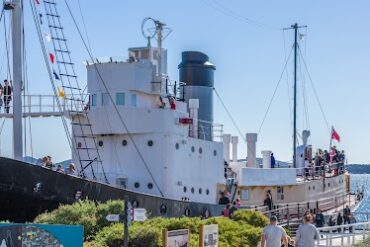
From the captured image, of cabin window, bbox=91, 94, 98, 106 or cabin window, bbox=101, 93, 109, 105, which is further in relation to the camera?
cabin window, bbox=91, 94, 98, 106

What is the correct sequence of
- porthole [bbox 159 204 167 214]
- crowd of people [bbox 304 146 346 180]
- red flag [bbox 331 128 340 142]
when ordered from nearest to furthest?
porthole [bbox 159 204 167 214] → crowd of people [bbox 304 146 346 180] → red flag [bbox 331 128 340 142]

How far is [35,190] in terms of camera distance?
1709 cm

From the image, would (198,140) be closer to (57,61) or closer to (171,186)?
(171,186)

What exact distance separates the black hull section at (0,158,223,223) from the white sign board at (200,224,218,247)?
14.5 ft

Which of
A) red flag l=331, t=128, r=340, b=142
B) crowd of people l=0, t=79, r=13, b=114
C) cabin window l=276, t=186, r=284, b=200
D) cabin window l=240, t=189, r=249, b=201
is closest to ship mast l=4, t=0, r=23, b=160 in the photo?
crowd of people l=0, t=79, r=13, b=114

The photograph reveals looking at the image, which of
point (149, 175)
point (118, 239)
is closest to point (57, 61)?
point (149, 175)

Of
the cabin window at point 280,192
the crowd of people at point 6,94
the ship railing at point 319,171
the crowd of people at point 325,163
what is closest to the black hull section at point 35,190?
the crowd of people at point 6,94

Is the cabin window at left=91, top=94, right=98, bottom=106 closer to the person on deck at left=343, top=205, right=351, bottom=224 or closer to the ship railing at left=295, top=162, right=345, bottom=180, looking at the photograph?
the ship railing at left=295, top=162, right=345, bottom=180

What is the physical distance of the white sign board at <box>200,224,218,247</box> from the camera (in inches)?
552

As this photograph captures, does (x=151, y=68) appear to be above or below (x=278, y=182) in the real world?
above

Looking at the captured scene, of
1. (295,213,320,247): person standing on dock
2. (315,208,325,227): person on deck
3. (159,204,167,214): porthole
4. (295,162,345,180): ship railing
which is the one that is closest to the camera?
(295,213,320,247): person standing on dock

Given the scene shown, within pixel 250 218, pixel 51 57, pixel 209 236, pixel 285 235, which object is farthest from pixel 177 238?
pixel 51 57

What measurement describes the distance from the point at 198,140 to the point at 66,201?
23.2 feet

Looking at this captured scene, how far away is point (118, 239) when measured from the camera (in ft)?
45.8
